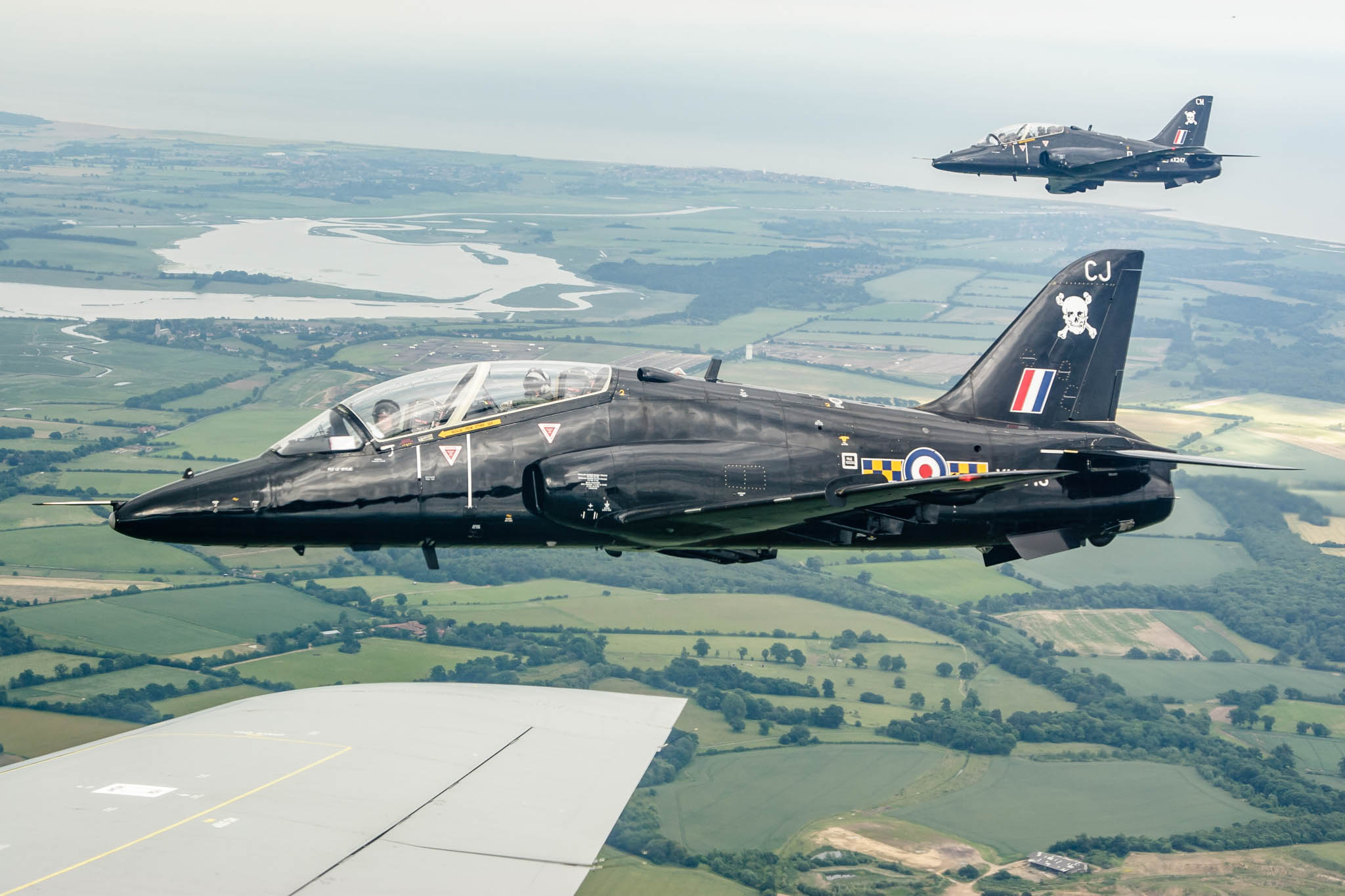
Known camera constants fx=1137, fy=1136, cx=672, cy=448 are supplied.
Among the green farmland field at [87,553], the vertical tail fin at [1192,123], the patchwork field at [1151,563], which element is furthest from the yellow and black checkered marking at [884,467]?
the patchwork field at [1151,563]

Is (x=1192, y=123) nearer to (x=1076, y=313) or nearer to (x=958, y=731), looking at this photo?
(x=1076, y=313)

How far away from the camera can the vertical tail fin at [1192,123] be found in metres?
70.1

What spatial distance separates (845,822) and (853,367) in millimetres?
104795

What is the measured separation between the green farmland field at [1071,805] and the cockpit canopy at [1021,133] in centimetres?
5555

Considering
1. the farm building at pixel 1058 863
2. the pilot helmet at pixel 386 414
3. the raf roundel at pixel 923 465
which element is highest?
the pilot helmet at pixel 386 414

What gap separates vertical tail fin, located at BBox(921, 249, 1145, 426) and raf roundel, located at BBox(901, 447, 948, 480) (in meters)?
2.43

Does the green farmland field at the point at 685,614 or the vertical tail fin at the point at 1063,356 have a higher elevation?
the vertical tail fin at the point at 1063,356

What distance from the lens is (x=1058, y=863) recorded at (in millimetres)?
90000

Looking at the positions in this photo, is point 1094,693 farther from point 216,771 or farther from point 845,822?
point 216,771

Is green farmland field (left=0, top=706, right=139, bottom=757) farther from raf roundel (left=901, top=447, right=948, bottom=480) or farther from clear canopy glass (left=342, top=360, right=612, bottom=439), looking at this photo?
raf roundel (left=901, top=447, right=948, bottom=480)

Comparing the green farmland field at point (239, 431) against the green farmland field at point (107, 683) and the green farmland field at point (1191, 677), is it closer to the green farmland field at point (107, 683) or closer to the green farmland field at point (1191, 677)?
the green farmland field at point (107, 683)

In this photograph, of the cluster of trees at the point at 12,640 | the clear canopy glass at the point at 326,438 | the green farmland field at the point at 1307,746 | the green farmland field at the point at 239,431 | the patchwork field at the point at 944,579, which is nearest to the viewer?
the clear canopy glass at the point at 326,438

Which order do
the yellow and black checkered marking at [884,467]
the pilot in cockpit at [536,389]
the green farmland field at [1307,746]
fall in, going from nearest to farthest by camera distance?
1. the pilot in cockpit at [536,389]
2. the yellow and black checkered marking at [884,467]
3. the green farmland field at [1307,746]

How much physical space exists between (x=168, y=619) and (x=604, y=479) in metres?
102
